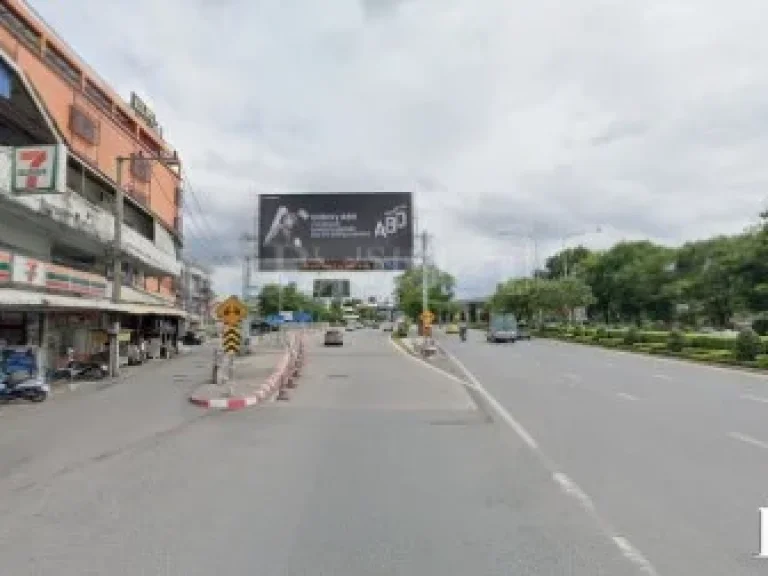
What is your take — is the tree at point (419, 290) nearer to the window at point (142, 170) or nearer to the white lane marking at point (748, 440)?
the window at point (142, 170)

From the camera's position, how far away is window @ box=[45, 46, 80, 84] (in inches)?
1435

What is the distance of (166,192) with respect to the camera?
60.0 m

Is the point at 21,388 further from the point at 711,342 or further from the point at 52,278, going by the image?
the point at 711,342

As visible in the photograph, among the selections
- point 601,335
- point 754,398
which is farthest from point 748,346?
point 601,335

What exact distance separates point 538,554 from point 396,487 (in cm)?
297

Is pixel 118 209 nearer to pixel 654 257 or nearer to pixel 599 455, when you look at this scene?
pixel 599 455

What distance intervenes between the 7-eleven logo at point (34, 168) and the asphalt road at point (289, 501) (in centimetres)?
722

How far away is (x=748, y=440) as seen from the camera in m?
12.7

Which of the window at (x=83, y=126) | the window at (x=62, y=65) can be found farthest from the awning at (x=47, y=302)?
the window at (x=62, y=65)

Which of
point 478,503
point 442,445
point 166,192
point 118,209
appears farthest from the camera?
point 166,192

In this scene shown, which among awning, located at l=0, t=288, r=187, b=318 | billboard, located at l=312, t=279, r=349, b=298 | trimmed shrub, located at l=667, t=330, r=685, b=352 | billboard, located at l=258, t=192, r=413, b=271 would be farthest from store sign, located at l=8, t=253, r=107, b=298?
billboard, located at l=312, t=279, r=349, b=298

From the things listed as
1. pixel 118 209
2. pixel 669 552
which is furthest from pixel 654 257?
pixel 669 552

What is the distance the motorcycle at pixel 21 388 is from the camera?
2114cm

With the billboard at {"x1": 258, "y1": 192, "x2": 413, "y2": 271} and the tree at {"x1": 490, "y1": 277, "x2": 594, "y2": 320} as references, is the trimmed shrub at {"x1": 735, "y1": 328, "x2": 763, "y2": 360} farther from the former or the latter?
the tree at {"x1": 490, "y1": 277, "x2": 594, "y2": 320}
